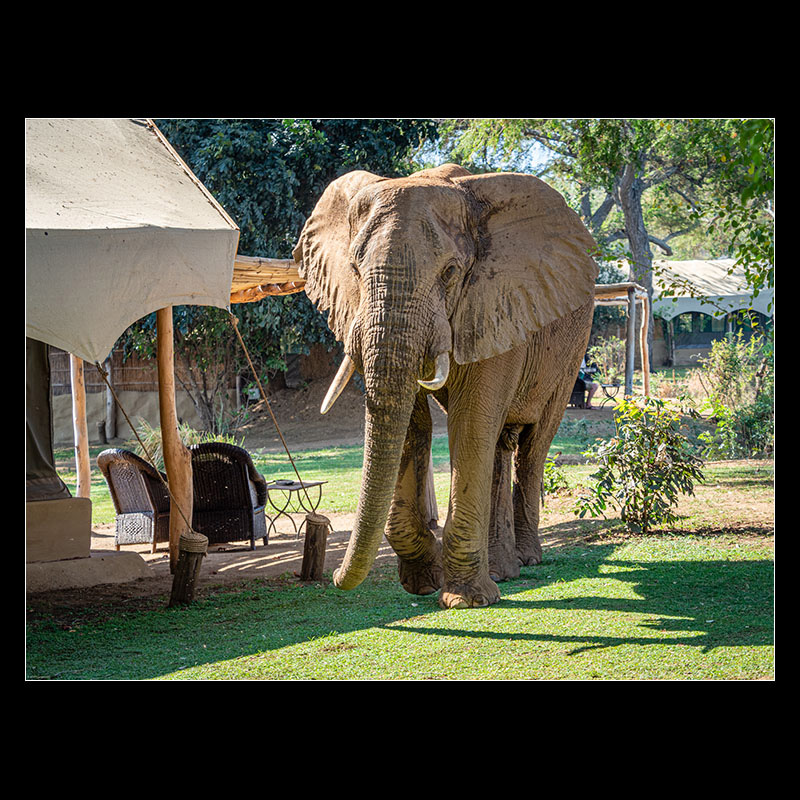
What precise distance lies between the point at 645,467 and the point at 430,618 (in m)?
3.38

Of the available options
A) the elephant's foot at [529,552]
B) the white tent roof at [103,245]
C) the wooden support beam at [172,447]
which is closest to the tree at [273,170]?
the wooden support beam at [172,447]

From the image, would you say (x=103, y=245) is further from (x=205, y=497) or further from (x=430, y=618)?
(x=205, y=497)

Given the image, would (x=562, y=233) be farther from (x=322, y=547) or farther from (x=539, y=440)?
(x=322, y=547)

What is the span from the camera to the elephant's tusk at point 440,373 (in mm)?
4965

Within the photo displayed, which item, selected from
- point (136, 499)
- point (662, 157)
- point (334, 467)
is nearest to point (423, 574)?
point (136, 499)

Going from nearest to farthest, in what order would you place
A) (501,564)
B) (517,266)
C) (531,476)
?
(517,266) < (501,564) < (531,476)

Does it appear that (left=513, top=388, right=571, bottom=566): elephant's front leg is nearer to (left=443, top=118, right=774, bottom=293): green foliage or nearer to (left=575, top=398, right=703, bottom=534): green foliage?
(left=575, top=398, right=703, bottom=534): green foliage

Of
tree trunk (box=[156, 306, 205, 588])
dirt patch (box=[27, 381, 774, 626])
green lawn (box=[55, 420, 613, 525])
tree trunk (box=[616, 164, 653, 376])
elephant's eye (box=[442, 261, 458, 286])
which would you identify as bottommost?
dirt patch (box=[27, 381, 774, 626])

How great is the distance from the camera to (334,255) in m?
5.97

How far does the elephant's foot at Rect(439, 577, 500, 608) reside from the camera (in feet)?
19.0

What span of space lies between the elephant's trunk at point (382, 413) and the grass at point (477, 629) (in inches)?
24.7

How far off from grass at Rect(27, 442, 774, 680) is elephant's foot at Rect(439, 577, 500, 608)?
3.2 inches

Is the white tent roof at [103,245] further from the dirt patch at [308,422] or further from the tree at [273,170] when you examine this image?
the dirt patch at [308,422]

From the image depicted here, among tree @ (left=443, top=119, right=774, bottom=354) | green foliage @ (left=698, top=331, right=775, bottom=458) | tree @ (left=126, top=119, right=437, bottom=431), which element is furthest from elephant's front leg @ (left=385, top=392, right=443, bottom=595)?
tree @ (left=126, top=119, right=437, bottom=431)
